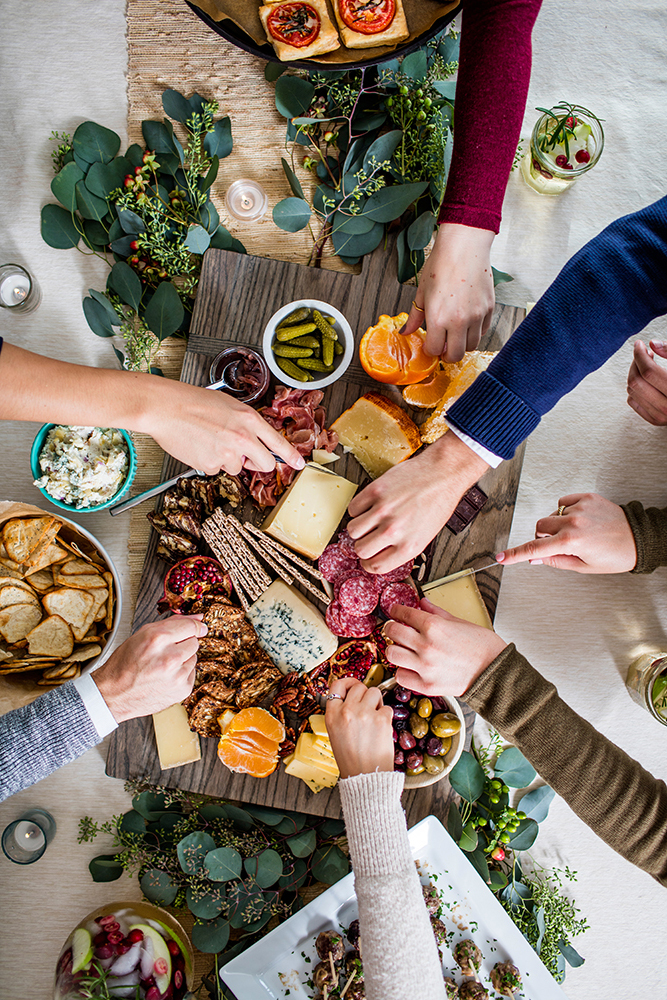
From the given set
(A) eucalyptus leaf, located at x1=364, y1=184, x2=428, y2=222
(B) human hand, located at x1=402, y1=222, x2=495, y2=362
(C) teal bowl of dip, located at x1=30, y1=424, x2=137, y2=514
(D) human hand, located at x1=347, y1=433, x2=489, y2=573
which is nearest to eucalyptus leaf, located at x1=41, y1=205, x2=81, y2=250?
(C) teal bowl of dip, located at x1=30, y1=424, x2=137, y2=514

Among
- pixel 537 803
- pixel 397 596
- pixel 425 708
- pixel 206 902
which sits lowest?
pixel 206 902

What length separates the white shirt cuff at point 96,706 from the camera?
3.79ft

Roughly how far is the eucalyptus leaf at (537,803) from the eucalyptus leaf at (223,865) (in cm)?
65

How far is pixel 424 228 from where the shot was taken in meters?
1.34

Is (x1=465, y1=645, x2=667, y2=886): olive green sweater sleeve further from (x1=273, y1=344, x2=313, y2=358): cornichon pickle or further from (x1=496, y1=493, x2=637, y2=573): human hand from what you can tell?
(x1=273, y1=344, x2=313, y2=358): cornichon pickle

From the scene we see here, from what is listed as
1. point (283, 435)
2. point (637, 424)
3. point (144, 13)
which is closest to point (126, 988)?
point (283, 435)

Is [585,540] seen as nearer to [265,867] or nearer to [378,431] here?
[378,431]

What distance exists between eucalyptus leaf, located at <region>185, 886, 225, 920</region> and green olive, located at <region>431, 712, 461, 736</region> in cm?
57

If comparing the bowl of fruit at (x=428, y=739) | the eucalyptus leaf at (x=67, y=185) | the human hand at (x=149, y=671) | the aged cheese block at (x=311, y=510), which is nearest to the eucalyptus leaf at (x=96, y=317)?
the eucalyptus leaf at (x=67, y=185)

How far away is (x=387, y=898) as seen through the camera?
1.06 m

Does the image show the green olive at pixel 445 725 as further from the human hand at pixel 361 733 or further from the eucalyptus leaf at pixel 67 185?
the eucalyptus leaf at pixel 67 185

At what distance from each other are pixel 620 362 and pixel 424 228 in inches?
22.4

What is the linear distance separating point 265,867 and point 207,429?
2.99 feet

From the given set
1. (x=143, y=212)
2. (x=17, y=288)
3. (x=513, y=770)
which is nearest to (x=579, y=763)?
(x=513, y=770)
